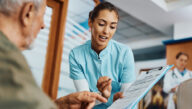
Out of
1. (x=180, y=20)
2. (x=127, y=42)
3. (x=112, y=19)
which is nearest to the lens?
(x=112, y=19)

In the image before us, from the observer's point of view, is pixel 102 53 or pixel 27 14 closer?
pixel 27 14

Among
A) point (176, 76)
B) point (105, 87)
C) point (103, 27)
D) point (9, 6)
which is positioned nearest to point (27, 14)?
point (9, 6)

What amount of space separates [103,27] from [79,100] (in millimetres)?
742

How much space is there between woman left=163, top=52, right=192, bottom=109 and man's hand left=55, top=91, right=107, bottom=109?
3863mm

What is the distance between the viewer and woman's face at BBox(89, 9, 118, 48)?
A: 1.46 metres

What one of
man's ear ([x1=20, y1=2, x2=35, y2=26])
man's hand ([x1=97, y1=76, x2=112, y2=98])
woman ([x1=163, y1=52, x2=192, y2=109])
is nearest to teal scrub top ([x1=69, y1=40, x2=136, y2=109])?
man's hand ([x1=97, y1=76, x2=112, y2=98])

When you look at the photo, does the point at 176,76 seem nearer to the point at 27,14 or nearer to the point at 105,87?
the point at 105,87

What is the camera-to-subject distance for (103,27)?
1477mm

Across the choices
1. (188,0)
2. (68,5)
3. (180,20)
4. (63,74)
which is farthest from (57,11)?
(180,20)

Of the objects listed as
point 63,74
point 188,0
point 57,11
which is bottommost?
point 63,74

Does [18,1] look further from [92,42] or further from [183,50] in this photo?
[183,50]

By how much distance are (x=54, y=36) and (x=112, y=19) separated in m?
1.98

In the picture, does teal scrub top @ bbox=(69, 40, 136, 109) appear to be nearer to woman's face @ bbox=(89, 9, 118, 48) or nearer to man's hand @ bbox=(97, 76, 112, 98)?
woman's face @ bbox=(89, 9, 118, 48)

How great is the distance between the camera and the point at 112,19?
→ 4.81 feet
